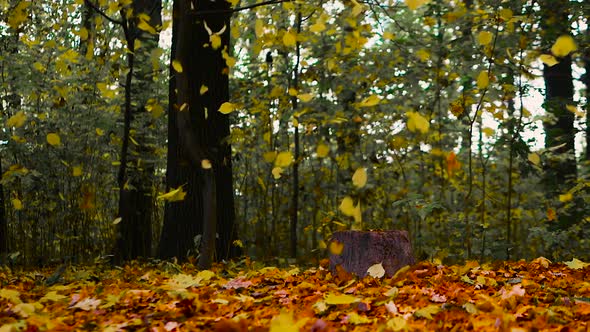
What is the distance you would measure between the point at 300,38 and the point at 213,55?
1517 mm

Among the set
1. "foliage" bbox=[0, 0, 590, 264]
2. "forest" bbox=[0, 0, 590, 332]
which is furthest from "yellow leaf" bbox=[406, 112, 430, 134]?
"foliage" bbox=[0, 0, 590, 264]

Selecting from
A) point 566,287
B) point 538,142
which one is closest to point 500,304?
point 566,287

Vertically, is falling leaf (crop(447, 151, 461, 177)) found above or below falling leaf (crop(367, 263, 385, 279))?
above

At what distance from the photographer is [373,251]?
341cm

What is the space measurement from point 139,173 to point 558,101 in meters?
3.68

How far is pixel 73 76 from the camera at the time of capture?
5543mm

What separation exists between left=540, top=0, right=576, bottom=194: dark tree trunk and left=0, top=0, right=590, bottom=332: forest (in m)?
0.02

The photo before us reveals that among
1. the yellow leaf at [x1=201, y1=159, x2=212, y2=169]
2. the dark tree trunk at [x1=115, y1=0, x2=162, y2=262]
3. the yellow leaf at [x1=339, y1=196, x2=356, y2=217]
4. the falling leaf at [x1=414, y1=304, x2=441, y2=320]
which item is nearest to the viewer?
the falling leaf at [x1=414, y1=304, x2=441, y2=320]

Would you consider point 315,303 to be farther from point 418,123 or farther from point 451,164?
point 451,164

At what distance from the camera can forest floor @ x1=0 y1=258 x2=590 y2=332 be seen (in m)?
2.12

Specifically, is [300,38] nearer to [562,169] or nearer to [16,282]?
[16,282]

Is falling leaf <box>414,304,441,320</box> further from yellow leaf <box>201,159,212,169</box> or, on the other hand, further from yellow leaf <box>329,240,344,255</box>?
yellow leaf <box>201,159,212,169</box>

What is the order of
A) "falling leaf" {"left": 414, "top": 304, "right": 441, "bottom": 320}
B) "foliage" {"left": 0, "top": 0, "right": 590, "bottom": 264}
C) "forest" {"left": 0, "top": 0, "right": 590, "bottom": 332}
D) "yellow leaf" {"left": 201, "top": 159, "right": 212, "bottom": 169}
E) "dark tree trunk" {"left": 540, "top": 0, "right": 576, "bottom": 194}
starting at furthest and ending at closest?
"foliage" {"left": 0, "top": 0, "right": 590, "bottom": 264}
"dark tree trunk" {"left": 540, "top": 0, "right": 576, "bottom": 194}
"yellow leaf" {"left": 201, "top": 159, "right": 212, "bottom": 169}
"forest" {"left": 0, "top": 0, "right": 590, "bottom": 332}
"falling leaf" {"left": 414, "top": 304, "right": 441, "bottom": 320}

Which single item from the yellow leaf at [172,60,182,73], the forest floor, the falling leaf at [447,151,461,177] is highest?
the yellow leaf at [172,60,182,73]
